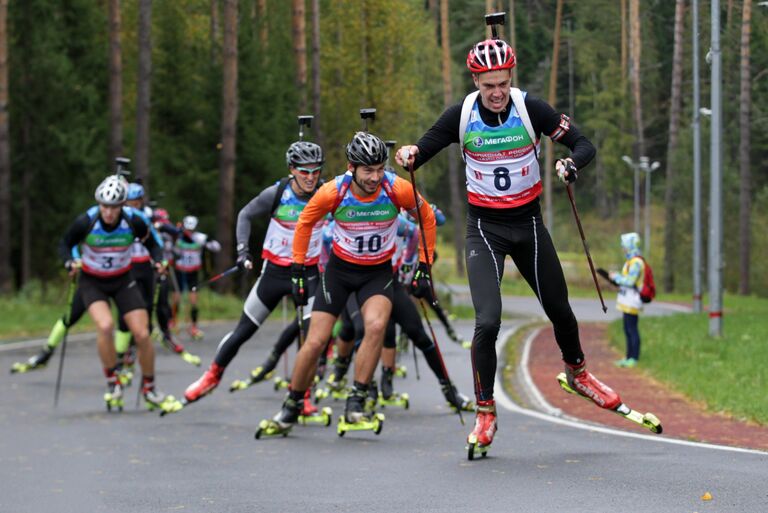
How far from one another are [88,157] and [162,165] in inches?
246

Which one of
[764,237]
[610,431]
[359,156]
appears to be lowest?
[764,237]

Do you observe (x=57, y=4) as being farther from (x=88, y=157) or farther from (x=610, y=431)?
(x=610, y=431)

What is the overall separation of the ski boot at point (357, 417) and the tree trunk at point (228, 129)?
89.5 feet

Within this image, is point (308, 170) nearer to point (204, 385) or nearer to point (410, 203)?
point (410, 203)

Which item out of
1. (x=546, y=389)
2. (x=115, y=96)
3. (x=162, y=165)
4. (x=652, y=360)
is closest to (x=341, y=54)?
(x=162, y=165)

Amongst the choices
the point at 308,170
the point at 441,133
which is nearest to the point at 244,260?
the point at 308,170

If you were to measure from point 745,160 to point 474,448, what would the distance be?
3044cm

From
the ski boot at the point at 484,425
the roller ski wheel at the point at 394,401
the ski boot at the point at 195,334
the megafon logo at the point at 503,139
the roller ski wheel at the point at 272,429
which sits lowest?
the ski boot at the point at 195,334

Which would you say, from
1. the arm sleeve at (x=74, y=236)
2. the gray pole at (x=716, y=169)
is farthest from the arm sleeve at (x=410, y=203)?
the gray pole at (x=716, y=169)

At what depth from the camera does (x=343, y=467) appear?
10.3m

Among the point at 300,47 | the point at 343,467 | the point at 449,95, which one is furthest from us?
the point at 449,95

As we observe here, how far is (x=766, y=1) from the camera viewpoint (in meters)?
25.0

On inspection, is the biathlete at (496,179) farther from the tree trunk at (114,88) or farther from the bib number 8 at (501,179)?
the tree trunk at (114,88)

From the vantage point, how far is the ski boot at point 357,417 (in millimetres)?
11711
